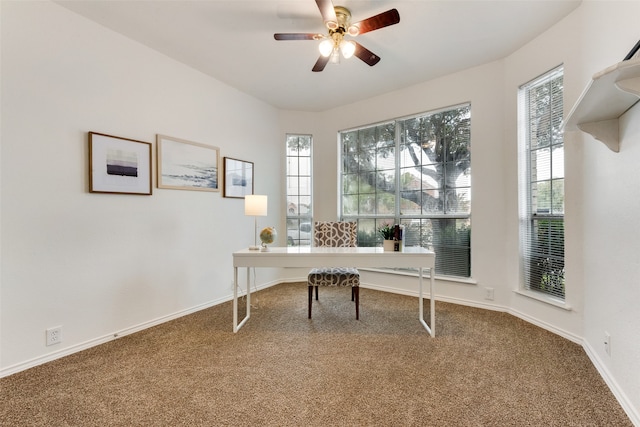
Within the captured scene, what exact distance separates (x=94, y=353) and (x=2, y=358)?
0.50 meters

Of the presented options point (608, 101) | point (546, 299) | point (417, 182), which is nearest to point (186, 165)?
point (417, 182)

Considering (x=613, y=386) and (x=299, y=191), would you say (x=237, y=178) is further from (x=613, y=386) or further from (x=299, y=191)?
(x=613, y=386)

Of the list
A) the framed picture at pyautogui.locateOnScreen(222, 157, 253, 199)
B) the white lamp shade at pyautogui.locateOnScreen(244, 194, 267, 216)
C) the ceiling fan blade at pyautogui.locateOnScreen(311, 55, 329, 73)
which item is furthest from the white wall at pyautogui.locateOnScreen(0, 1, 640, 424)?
the ceiling fan blade at pyautogui.locateOnScreen(311, 55, 329, 73)

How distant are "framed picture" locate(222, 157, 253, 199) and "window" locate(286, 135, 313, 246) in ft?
2.60

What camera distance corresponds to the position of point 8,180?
1.91 metres

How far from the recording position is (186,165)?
10.2 ft

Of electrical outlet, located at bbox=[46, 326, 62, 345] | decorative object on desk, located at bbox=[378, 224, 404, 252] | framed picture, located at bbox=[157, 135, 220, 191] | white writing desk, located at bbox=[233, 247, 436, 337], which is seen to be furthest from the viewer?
framed picture, located at bbox=[157, 135, 220, 191]

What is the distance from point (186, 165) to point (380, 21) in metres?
2.39

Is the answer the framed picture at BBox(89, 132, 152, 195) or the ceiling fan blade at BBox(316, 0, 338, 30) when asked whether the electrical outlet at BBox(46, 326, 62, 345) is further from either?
the ceiling fan blade at BBox(316, 0, 338, 30)

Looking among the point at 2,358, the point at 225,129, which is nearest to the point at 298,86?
the point at 225,129

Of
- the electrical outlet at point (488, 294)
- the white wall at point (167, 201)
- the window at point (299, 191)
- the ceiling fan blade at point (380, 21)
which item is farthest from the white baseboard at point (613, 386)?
the window at point (299, 191)

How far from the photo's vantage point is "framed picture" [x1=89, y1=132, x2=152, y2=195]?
2338 millimetres

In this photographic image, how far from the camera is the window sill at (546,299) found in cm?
241

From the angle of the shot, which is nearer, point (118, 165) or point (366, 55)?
point (366, 55)
